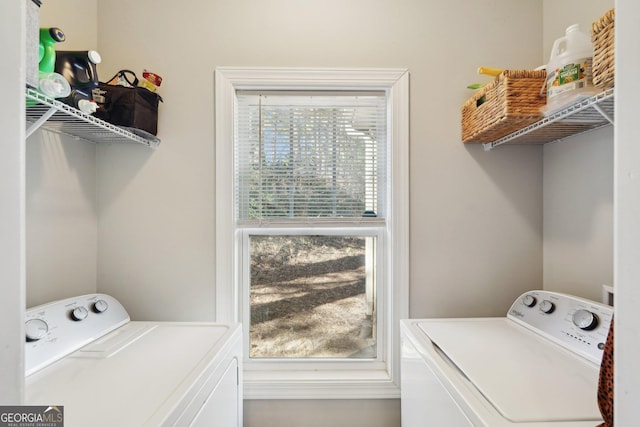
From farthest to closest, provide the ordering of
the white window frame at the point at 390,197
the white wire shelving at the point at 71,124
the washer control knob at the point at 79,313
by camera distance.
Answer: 1. the white window frame at the point at 390,197
2. the washer control knob at the point at 79,313
3. the white wire shelving at the point at 71,124

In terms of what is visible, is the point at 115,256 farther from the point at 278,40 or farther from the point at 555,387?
the point at 555,387

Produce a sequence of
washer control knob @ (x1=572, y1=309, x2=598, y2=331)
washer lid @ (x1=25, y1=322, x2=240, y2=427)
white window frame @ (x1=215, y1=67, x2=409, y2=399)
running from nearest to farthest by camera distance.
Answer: washer lid @ (x1=25, y1=322, x2=240, y2=427), washer control knob @ (x1=572, y1=309, x2=598, y2=331), white window frame @ (x1=215, y1=67, x2=409, y2=399)

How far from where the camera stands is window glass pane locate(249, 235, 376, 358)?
1.68 m

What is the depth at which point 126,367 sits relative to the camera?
3.19 feet

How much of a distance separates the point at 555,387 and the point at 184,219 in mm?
1582

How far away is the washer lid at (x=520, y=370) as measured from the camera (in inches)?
30.0

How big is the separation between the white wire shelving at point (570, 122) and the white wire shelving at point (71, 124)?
5.39 ft

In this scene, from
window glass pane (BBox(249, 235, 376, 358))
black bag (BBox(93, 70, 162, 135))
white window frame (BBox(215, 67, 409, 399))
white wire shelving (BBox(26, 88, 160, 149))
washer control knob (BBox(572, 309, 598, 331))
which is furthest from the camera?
window glass pane (BBox(249, 235, 376, 358))

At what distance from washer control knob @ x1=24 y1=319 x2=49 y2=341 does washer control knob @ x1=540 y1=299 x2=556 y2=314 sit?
1855 millimetres

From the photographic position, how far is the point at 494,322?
137 centimetres

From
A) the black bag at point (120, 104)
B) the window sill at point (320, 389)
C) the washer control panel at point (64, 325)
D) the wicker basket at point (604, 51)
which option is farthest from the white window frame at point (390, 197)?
the wicker basket at point (604, 51)

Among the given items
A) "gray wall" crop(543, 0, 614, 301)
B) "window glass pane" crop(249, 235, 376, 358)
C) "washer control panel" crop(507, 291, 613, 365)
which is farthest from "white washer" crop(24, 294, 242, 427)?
"gray wall" crop(543, 0, 614, 301)

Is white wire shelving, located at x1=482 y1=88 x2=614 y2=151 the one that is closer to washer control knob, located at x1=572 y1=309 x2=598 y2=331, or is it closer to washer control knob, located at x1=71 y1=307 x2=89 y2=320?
washer control knob, located at x1=572 y1=309 x2=598 y2=331

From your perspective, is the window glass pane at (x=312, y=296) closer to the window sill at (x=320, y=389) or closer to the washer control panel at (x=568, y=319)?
the window sill at (x=320, y=389)
